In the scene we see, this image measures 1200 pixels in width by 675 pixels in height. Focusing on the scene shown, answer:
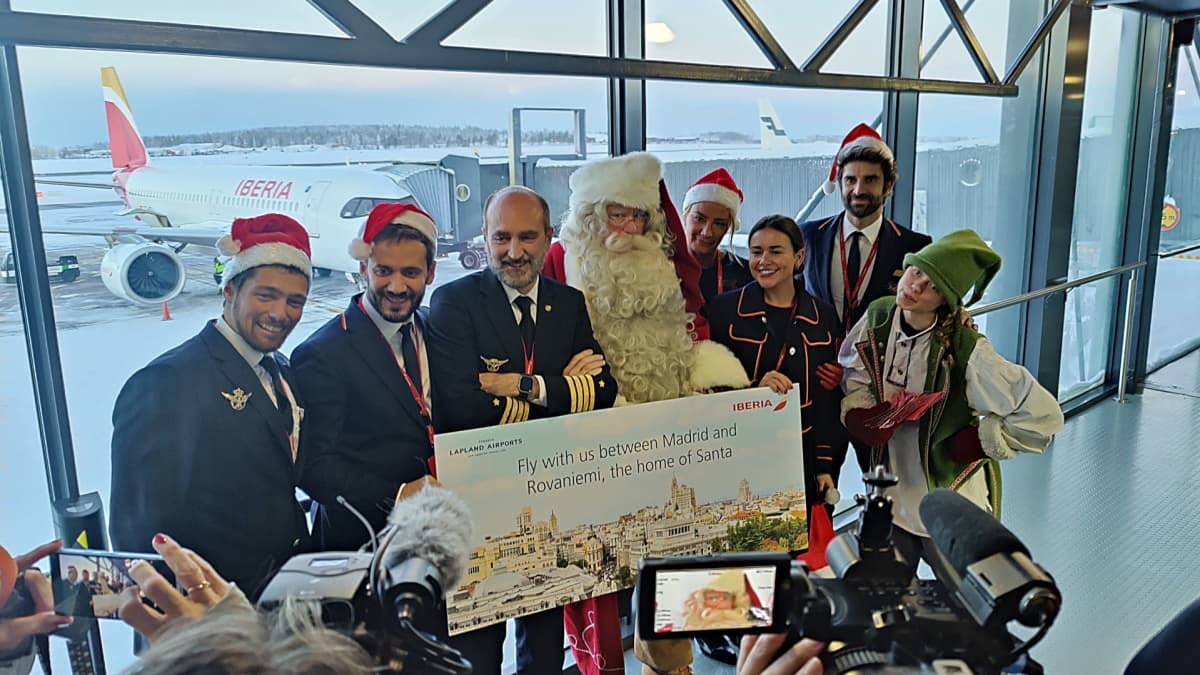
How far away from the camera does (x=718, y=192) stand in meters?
2.53

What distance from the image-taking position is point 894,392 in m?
2.50

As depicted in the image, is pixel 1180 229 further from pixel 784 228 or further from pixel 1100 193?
pixel 784 228

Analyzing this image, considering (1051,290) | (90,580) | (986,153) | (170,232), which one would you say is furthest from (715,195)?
(1051,290)

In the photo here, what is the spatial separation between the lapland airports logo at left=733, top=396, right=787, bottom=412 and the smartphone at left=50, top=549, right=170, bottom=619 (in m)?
1.41

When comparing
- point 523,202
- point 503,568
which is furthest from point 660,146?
point 503,568

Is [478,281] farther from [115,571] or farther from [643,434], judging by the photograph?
[115,571]

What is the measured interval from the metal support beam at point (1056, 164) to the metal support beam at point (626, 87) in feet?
9.59

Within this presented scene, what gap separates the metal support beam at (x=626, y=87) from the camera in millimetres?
2641

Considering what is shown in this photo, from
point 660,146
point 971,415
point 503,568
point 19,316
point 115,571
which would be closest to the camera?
point 115,571

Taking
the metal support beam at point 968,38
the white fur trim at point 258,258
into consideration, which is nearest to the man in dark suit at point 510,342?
the white fur trim at point 258,258

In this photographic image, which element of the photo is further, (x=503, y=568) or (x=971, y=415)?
(x=971, y=415)

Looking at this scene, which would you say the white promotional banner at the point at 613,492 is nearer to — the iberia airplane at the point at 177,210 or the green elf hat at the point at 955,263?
the green elf hat at the point at 955,263

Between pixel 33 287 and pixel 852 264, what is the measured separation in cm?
232

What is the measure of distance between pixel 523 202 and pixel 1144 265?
5.03 meters
